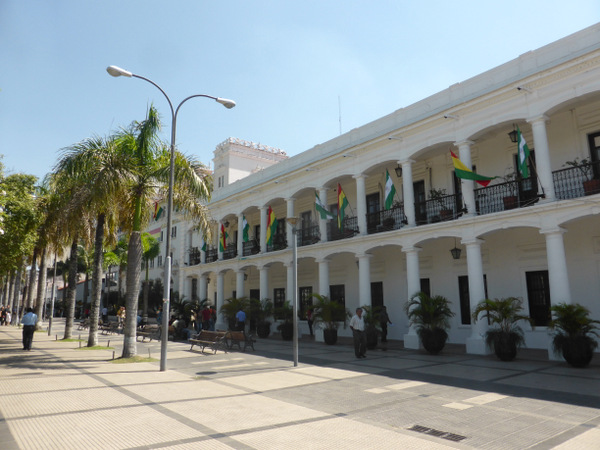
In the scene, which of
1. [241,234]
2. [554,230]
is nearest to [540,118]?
[554,230]

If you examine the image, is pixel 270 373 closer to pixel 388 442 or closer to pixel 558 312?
pixel 388 442

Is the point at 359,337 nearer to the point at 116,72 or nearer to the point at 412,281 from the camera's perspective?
the point at 412,281

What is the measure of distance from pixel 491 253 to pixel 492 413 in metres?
11.6

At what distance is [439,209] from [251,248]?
13.4 meters

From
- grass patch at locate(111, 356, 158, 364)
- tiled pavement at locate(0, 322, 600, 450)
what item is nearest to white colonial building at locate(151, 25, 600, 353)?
tiled pavement at locate(0, 322, 600, 450)

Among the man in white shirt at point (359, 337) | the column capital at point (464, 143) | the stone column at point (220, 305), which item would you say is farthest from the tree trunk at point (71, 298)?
the column capital at point (464, 143)

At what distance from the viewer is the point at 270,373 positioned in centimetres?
1148

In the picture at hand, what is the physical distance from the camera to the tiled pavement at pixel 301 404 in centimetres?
570

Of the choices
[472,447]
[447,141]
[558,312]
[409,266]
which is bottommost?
[472,447]

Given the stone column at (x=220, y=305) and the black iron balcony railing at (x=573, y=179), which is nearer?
the black iron balcony railing at (x=573, y=179)

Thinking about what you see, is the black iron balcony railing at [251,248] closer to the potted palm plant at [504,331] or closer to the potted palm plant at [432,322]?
the potted palm plant at [432,322]

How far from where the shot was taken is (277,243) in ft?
85.0

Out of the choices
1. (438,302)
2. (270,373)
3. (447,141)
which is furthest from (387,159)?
(270,373)

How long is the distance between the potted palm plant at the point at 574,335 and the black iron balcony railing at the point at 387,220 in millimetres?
7465
